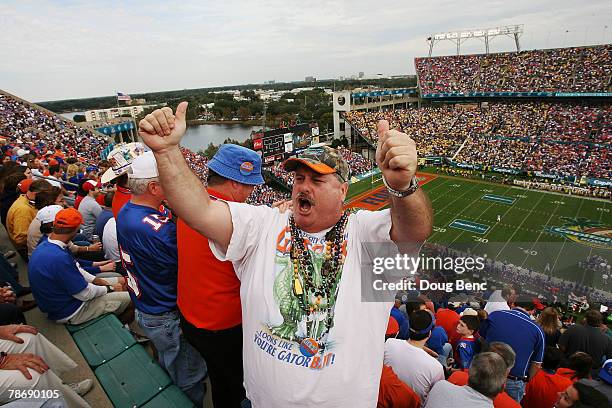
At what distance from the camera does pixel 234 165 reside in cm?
256

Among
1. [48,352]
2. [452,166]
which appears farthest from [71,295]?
[452,166]

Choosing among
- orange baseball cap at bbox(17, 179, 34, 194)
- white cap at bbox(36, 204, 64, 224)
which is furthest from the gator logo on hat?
orange baseball cap at bbox(17, 179, 34, 194)

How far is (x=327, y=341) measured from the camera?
1746 millimetres

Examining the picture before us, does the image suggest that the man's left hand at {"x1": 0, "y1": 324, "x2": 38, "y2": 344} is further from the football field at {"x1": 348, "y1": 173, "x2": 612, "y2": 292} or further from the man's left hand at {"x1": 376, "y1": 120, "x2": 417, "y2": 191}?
the football field at {"x1": 348, "y1": 173, "x2": 612, "y2": 292}

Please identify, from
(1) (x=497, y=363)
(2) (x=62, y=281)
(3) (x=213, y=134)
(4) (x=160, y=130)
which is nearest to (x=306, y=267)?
(4) (x=160, y=130)

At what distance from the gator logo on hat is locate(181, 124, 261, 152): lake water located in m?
80.7

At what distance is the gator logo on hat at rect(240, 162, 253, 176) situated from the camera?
2.58 metres

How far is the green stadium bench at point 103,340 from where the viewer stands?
3398 mm

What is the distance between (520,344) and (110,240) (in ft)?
17.4

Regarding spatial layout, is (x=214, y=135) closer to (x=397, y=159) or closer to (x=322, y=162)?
(x=322, y=162)

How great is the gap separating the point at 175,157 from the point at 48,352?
251cm

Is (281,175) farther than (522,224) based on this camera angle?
Yes

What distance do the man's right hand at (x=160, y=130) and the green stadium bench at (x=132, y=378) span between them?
7.42ft

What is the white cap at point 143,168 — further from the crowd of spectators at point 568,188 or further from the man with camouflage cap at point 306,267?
the crowd of spectators at point 568,188
